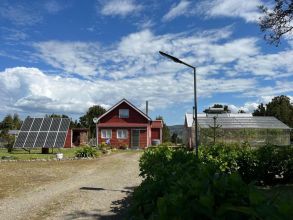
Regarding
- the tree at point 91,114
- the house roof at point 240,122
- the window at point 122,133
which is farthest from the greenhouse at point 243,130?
the tree at point 91,114

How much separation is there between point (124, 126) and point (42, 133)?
14767 mm

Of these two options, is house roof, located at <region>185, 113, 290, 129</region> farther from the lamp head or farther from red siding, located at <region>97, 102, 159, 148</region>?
the lamp head

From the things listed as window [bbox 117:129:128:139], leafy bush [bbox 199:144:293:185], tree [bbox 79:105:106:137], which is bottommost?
leafy bush [bbox 199:144:293:185]

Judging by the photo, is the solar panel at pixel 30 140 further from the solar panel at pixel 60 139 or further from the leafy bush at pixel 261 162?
the leafy bush at pixel 261 162

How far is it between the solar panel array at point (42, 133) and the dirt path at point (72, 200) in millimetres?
17206

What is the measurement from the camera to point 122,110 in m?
50.4

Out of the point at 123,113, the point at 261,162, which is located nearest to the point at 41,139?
the point at 123,113

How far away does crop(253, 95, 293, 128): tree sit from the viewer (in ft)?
244

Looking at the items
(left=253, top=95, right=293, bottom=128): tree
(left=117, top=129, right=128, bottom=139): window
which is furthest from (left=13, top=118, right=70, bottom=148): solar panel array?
(left=253, top=95, right=293, bottom=128): tree

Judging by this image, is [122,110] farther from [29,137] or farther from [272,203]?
[272,203]

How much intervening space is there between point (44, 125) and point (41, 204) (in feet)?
86.0

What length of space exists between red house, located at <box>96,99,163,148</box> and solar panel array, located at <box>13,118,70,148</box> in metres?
12.1

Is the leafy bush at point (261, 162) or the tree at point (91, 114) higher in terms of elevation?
the tree at point (91, 114)

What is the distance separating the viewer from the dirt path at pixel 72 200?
1054 centimetres
